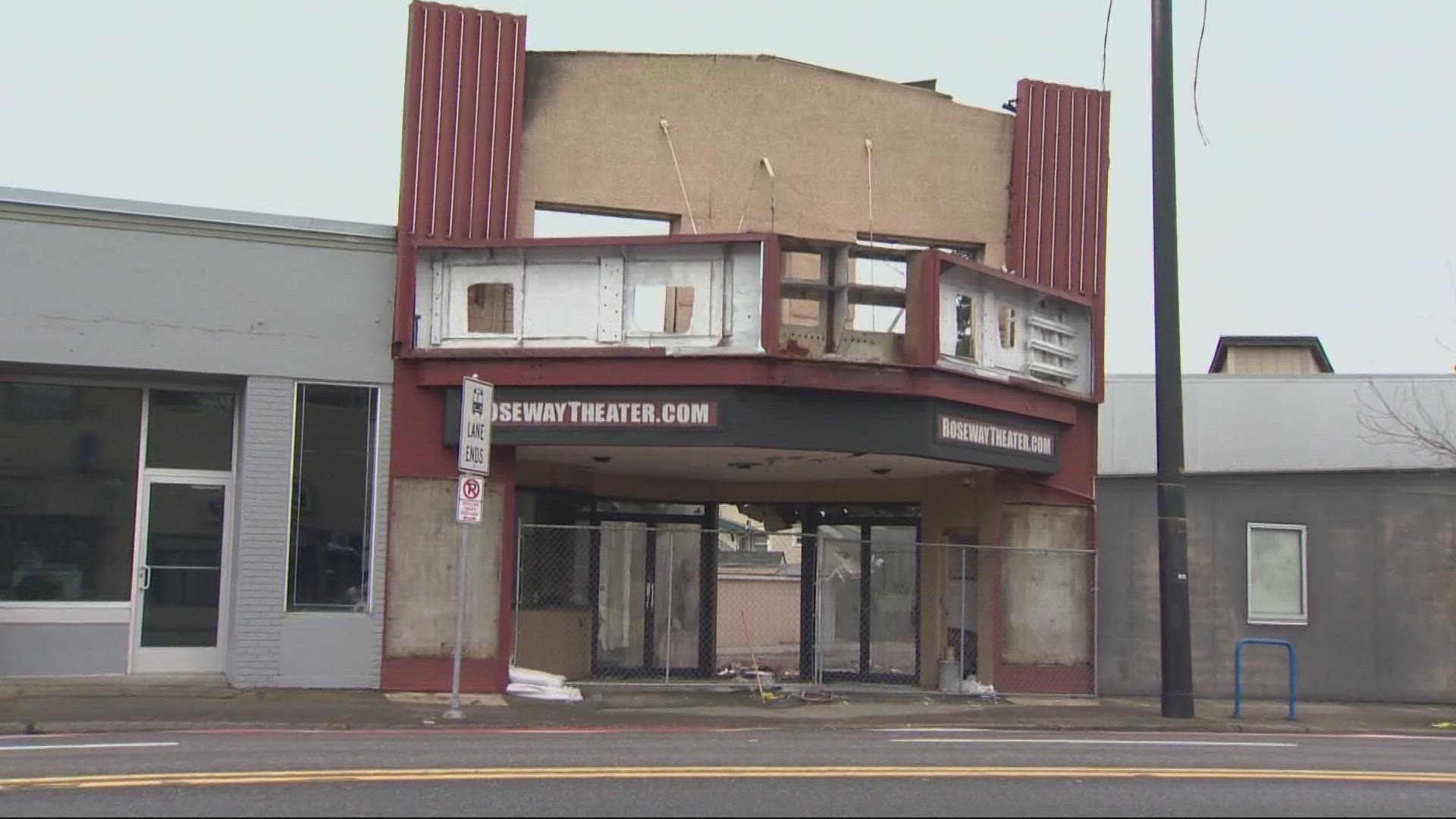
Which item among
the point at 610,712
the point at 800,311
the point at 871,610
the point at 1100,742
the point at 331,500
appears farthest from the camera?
the point at 871,610

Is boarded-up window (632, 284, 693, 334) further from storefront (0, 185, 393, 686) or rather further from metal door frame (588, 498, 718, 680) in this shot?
metal door frame (588, 498, 718, 680)

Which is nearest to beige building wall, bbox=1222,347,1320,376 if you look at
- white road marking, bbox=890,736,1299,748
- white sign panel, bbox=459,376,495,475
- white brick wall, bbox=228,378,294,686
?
white road marking, bbox=890,736,1299,748

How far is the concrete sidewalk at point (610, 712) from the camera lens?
13.7 m

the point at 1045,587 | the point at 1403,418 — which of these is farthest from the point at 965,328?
the point at 1403,418

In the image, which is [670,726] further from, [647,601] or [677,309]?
[647,601]

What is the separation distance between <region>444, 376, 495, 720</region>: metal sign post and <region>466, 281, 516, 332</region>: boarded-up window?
8.47ft

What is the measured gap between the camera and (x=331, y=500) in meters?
16.7

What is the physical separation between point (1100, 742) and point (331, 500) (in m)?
8.77

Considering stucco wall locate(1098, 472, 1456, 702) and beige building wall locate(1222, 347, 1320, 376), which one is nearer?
stucco wall locate(1098, 472, 1456, 702)

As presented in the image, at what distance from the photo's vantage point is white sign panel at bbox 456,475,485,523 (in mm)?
14328

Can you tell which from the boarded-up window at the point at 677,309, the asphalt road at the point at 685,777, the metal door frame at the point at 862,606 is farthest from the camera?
the metal door frame at the point at 862,606

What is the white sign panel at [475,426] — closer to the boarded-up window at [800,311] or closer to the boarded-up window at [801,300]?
the boarded-up window at [801,300]

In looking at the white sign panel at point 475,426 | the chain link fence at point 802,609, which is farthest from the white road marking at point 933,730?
the white sign panel at point 475,426

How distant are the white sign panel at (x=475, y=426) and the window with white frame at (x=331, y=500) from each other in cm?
272
